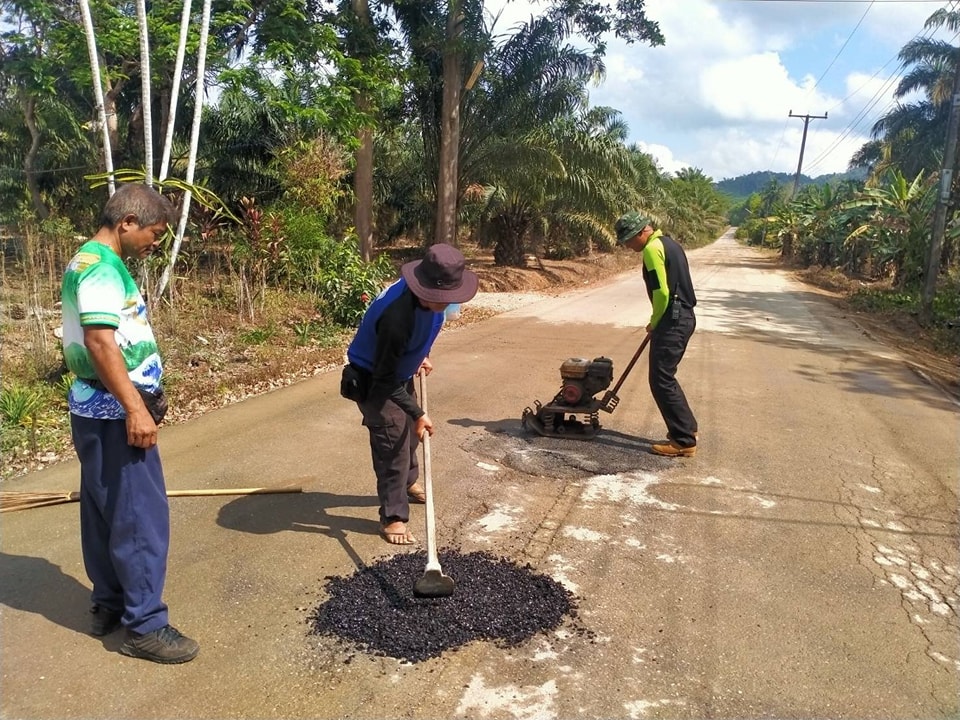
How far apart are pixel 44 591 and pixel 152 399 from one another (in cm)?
131

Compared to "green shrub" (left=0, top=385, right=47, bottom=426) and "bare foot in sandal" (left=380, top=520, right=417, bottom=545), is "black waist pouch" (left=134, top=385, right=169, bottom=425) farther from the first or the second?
"green shrub" (left=0, top=385, right=47, bottom=426)

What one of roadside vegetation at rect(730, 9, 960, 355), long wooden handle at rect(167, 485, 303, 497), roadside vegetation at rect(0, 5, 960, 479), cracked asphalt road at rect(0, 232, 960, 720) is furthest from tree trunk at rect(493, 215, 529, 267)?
long wooden handle at rect(167, 485, 303, 497)

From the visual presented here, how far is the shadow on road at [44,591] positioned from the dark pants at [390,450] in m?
1.47

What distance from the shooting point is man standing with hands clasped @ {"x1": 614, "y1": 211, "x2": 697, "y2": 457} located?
5.09 m

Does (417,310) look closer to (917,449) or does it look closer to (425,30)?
(917,449)

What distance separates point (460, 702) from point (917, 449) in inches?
186

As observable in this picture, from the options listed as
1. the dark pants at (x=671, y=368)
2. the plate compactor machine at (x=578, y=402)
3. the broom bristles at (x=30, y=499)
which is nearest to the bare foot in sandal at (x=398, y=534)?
the broom bristles at (x=30, y=499)

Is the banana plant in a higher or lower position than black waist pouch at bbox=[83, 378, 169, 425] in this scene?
higher

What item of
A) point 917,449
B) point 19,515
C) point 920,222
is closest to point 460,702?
point 19,515

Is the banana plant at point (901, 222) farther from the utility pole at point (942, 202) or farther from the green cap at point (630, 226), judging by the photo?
the green cap at point (630, 226)

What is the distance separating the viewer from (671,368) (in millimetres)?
5203

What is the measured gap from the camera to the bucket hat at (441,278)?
3.40 metres

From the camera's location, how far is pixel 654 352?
5242mm

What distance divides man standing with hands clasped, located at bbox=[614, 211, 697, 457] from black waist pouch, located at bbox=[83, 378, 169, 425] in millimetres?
3443
